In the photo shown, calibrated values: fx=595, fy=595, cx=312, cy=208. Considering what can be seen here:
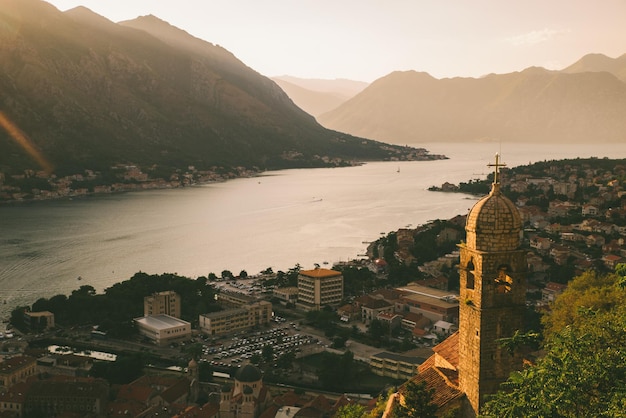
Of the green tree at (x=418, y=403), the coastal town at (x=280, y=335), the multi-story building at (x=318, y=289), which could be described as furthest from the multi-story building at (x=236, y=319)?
the green tree at (x=418, y=403)

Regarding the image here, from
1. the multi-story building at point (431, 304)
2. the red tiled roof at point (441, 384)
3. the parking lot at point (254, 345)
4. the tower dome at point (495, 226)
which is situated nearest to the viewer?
the tower dome at point (495, 226)

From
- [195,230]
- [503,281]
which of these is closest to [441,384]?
[503,281]

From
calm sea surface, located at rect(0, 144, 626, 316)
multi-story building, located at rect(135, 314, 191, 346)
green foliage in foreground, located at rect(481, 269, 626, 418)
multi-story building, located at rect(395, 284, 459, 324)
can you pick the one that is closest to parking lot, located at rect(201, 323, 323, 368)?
multi-story building, located at rect(135, 314, 191, 346)

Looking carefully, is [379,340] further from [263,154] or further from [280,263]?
[263,154]

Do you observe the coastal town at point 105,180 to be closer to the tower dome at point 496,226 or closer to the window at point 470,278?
the window at point 470,278

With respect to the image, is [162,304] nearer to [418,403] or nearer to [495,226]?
[418,403]

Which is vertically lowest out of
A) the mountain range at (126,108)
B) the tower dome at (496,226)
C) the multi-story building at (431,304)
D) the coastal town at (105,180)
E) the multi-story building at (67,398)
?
the multi-story building at (67,398)
